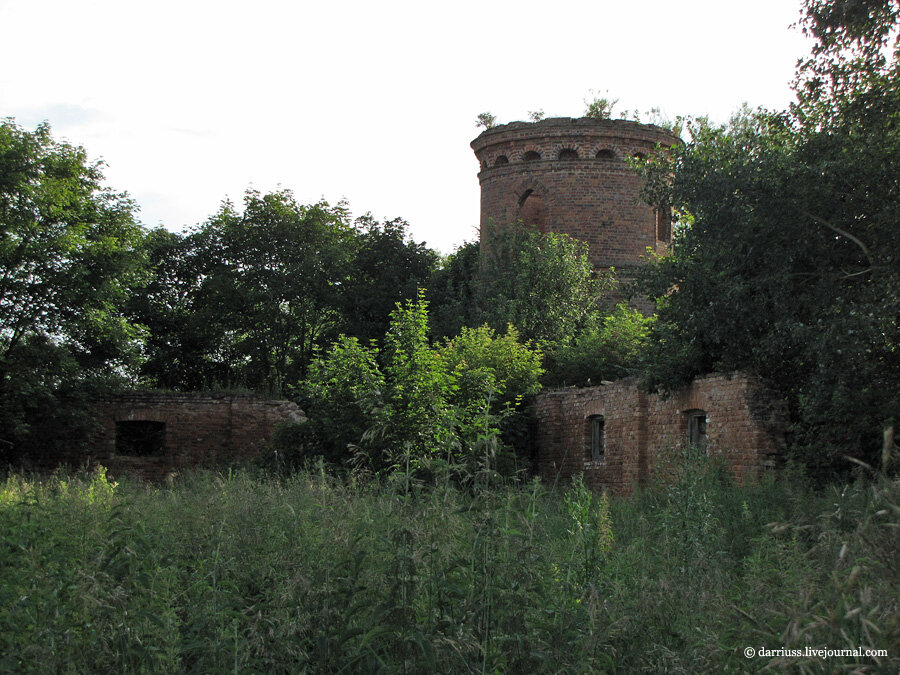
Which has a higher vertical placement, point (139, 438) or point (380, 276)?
point (380, 276)

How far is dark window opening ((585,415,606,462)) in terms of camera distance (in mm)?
18281

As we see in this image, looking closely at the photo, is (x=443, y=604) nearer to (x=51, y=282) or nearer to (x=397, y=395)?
(x=397, y=395)

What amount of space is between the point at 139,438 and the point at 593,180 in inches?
665

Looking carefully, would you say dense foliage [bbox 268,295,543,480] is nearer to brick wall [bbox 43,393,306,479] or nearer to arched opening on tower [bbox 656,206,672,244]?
brick wall [bbox 43,393,306,479]

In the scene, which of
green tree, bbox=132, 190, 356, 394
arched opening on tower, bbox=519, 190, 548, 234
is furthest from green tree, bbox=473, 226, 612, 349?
green tree, bbox=132, 190, 356, 394

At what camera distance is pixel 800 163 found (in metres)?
10.8

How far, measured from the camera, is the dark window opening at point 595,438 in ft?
60.0

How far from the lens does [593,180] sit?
91.3 feet

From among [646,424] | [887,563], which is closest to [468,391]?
[646,424]

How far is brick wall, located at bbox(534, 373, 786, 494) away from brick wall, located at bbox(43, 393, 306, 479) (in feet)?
26.4

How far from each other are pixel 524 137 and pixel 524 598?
25.6 meters

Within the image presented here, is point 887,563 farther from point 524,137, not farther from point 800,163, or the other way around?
point 524,137

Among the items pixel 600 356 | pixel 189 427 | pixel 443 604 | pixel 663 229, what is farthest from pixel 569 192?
pixel 443 604

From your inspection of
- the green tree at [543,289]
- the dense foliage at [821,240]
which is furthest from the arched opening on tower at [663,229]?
the dense foliage at [821,240]
